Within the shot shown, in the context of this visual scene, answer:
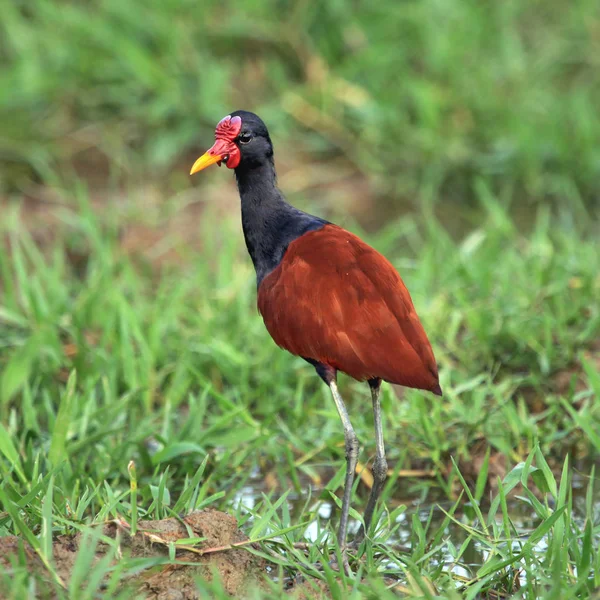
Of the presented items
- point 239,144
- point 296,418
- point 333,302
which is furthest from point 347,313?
point 296,418

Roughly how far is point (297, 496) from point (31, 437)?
100 centimetres

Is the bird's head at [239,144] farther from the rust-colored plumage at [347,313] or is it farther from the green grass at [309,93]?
the green grass at [309,93]

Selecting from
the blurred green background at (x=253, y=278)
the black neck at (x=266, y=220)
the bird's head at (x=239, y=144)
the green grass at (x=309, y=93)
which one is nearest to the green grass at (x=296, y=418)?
the blurred green background at (x=253, y=278)

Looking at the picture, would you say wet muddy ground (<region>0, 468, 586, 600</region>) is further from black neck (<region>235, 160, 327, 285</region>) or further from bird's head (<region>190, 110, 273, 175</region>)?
bird's head (<region>190, 110, 273, 175</region>)

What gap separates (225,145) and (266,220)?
27 cm

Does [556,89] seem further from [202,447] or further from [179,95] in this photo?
[202,447]

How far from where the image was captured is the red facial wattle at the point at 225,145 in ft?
11.6

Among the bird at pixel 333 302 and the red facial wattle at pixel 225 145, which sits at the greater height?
the red facial wattle at pixel 225 145

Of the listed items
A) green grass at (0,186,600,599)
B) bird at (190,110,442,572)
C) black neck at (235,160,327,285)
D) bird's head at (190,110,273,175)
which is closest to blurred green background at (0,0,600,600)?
green grass at (0,186,600,599)

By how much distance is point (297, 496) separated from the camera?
4.04 metres

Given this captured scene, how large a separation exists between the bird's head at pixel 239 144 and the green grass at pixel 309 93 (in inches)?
120

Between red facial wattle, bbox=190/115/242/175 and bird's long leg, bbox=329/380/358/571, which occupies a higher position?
red facial wattle, bbox=190/115/242/175

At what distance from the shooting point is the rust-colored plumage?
3.21 meters

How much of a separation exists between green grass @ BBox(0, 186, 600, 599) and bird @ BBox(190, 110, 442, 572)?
15.0 inches
